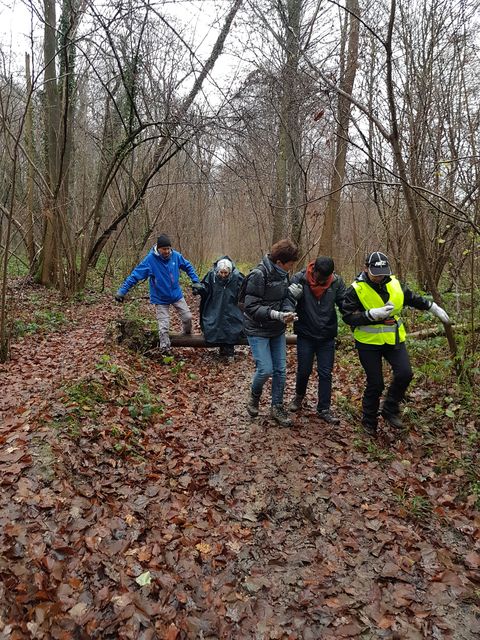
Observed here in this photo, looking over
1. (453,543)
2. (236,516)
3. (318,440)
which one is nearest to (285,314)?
(318,440)

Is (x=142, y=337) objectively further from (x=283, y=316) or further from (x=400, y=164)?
(x=400, y=164)

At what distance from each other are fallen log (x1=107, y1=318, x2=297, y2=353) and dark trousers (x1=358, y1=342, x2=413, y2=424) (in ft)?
9.02

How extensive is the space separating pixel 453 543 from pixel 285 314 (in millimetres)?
2469

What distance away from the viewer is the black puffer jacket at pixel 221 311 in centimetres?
707

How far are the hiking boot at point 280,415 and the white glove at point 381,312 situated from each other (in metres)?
1.64

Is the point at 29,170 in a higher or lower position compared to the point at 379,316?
higher

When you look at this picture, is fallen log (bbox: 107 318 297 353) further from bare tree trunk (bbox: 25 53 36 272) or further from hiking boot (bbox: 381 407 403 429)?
bare tree trunk (bbox: 25 53 36 272)

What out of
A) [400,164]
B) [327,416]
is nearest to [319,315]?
[327,416]

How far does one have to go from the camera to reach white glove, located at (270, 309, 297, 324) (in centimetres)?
436

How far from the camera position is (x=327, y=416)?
4.96m

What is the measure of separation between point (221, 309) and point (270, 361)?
248 cm

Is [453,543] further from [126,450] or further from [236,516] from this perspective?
[126,450]

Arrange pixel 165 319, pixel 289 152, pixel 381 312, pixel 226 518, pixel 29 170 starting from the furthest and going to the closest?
1. pixel 29 170
2. pixel 289 152
3. pixel 165 319
4. pixel 381 312
5. pixel 226 518

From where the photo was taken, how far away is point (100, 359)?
5.88 metres
